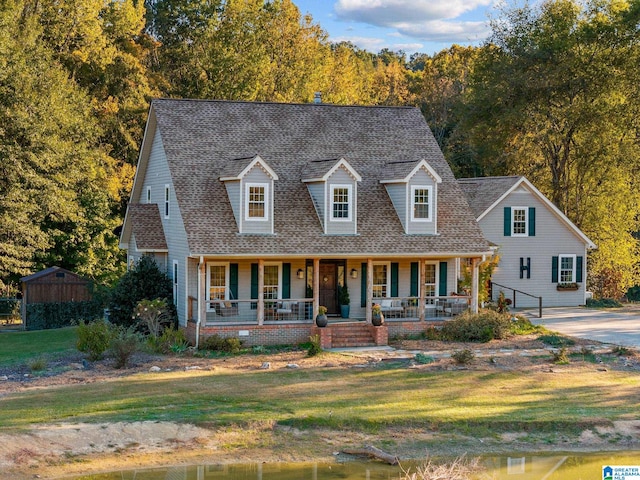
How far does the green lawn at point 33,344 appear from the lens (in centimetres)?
2911

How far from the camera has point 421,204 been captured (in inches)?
1319

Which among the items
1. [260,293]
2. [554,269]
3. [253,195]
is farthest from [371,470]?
[554,269]

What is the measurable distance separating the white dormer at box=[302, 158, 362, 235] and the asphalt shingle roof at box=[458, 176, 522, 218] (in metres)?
11.2

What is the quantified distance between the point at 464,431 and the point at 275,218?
13002mm

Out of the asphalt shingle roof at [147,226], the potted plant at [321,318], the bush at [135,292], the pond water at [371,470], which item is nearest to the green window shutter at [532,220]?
the potted plant at [321,318]

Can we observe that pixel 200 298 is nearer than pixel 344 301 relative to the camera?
Yes

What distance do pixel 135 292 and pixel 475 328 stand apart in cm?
1192

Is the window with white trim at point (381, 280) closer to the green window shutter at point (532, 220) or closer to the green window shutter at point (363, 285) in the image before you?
the green window shutter at point (363, 285)

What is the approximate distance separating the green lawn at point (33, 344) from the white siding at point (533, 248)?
63.1ft

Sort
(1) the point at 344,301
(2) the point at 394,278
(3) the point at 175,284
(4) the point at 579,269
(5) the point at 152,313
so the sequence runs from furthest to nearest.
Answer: (4) the point at 579,269
(2) the point at 394,278
(1) the point at 344,301
(3) the point at 175,284
(5) the point at 152,313

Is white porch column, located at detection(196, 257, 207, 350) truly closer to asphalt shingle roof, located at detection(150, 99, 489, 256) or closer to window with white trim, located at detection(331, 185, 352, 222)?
asphalt shingle roof, located at detection(150, 99, 489, 256)

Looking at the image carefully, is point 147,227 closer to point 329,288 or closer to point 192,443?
point 329,288

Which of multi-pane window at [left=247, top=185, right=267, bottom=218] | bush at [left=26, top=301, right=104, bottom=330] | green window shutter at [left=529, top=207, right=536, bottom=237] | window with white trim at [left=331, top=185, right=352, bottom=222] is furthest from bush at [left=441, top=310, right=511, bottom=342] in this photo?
bush at [left=26, top=301, right=104, bottom=330]

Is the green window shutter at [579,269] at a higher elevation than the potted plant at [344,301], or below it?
higher
